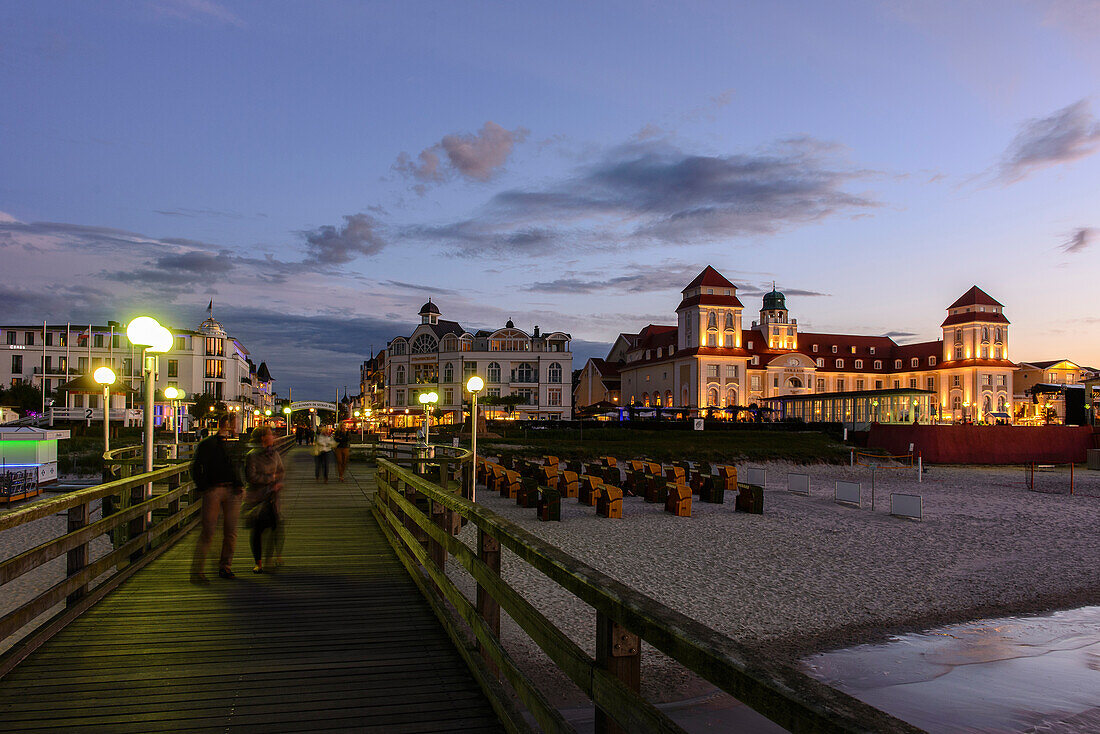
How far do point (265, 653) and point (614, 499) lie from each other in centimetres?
1430

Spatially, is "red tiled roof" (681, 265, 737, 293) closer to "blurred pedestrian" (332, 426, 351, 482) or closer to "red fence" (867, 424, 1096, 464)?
"red fence" (867, 424, 1096, 464)

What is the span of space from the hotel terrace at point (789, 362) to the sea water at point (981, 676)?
202ft

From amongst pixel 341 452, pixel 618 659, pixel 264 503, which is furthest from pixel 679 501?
pixel 618 659

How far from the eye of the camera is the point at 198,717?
12.9ft

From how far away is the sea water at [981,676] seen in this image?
311 inches

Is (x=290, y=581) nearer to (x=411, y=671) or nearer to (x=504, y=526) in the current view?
(x=411, y=671)

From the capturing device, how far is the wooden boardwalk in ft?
12.9

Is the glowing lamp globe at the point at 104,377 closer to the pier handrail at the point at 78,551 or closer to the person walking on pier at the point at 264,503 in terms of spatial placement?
the pier handrail at the point at 78,551

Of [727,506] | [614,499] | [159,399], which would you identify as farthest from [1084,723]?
[159,399]

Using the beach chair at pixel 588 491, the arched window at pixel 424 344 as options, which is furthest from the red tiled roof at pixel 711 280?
the beach chair at pixel 588 491

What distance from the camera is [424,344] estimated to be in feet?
265

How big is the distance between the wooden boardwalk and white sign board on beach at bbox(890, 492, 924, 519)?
1810 cm

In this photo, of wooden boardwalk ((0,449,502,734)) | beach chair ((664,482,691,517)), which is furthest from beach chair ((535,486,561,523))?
wooden boardwalk ((0,449,502,734))

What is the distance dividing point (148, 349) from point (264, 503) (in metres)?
3.34
